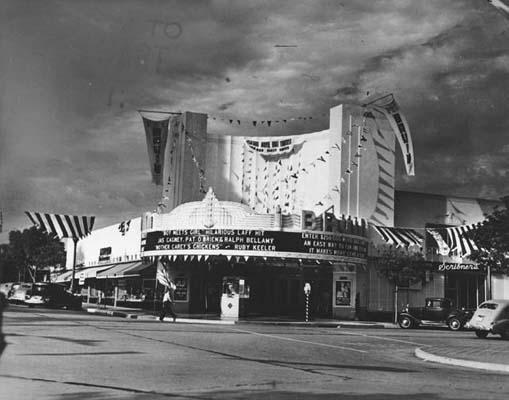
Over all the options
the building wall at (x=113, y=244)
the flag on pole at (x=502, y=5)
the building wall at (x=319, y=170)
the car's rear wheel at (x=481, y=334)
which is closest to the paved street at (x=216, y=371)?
the flag on pole at (x=502, y=5)

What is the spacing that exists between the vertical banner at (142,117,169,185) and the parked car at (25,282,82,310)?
29.8 ft

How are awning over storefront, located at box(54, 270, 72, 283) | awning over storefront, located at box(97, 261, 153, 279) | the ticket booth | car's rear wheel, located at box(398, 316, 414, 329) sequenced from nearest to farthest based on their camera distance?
car's rear wheel, located at box(398, 316, 414, 329), the ticket booth, awning over storefront, located at box(97, 261, 153, 279), awning over storefront, located at box(54, 270, 72, 283)

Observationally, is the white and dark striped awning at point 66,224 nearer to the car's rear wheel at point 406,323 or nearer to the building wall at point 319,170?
the building wall at point 319,170

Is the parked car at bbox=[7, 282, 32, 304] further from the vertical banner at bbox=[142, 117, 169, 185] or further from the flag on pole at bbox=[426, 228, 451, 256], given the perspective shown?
the flag on pole at bbox=[426, 228, 451, 256]

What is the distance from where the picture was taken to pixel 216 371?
13492 mm

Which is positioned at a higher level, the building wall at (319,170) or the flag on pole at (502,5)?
the building wall at (319,170)

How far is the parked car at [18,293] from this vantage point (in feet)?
162

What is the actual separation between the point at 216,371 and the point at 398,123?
107ft

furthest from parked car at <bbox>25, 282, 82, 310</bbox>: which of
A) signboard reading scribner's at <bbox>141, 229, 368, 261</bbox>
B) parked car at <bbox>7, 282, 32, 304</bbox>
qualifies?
signboard reading scribner's at <bbox>141, 229, 368, 261</bbox>

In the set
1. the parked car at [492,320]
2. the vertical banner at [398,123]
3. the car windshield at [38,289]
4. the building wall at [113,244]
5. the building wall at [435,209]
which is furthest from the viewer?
the building wall at [113,244]

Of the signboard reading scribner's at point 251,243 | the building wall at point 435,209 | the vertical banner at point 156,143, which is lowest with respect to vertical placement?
the signboard reading scribner's at point 251,243

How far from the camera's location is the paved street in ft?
35.7

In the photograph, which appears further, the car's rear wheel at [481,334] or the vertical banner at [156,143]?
the vertical banner at [156,143]

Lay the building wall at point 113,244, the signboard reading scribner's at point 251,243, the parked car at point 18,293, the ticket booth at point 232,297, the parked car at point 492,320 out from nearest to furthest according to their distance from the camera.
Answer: the parked car at point 492,320
the ticket booth at point 232,297
the signboard reading scribner's at point 251,243
the parked car at point 18,293
the building wall at point 113,244
